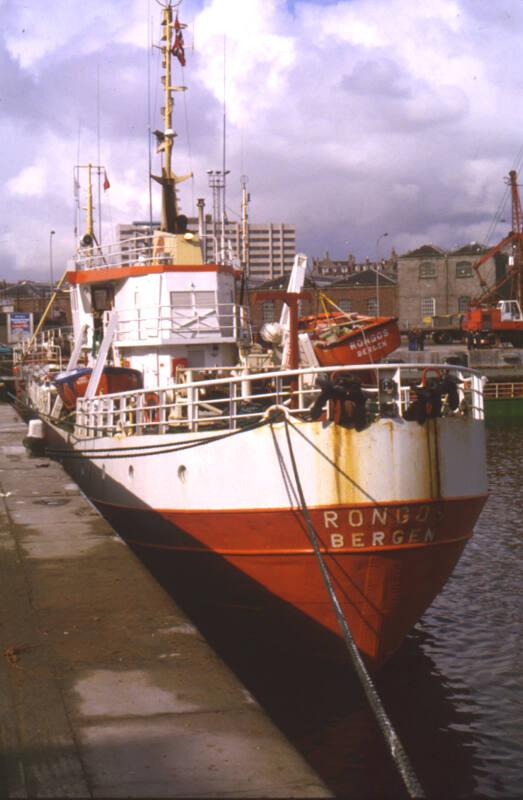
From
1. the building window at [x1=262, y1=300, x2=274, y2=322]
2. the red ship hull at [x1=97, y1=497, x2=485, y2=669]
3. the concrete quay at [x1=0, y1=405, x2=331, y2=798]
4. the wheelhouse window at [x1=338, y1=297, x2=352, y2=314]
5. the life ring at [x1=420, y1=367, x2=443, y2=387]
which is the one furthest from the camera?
the wheelhouse window at [x1=338, y1=297, x2=352, y2=314]

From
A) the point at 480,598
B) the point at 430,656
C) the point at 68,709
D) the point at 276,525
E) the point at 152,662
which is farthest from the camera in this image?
the point at 480,598

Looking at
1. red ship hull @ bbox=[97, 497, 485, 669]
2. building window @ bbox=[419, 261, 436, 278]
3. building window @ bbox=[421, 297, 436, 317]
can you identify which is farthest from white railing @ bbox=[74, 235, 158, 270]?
building window @ bbox=[419, 261, 436, 278]

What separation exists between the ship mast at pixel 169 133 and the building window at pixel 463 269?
6552 cm

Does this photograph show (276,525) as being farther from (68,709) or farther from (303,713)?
(68,709)

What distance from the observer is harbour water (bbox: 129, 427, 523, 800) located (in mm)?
9719

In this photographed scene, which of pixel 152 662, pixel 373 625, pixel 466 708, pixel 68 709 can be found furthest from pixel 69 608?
pixel 466 708

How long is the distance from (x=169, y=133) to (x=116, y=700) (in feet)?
55.4

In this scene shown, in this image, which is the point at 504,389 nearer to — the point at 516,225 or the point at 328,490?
the point at 516,225

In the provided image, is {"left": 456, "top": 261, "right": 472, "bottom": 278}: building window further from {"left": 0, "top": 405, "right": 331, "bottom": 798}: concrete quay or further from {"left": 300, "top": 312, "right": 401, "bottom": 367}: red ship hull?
{"left": 0, "top": 405, "right": 331, "bottom": 798}: concrete quay

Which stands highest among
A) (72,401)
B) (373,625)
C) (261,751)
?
(72,401)

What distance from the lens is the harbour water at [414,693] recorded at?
9719 mm

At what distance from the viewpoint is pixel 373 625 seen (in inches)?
456

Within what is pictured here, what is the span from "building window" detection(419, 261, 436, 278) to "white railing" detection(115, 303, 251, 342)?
67.3 m

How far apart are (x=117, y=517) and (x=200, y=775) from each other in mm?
10720
